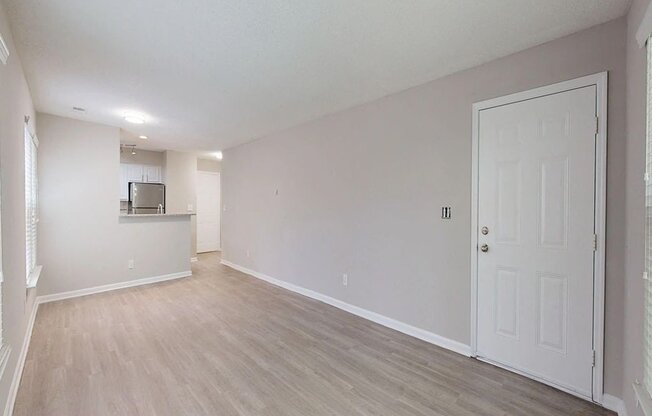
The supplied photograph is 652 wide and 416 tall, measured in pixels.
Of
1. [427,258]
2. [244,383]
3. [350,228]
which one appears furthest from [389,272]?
[244,383]

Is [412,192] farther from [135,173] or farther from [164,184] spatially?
[135,173]

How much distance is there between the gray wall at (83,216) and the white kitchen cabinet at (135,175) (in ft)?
7.15

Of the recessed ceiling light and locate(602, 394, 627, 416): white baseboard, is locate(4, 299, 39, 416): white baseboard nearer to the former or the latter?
the recessed ceiling light

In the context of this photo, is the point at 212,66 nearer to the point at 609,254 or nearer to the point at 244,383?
the point at 244,383

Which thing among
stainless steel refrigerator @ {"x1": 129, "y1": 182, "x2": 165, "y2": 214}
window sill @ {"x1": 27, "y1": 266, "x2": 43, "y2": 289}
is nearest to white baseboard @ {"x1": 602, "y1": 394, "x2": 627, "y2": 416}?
window sill @ {"x1": 27, "y1": 266, "x2": 43, "y2": 289}

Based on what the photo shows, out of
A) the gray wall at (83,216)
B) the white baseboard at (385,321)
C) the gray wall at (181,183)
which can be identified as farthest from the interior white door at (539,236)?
the gray wall at (181,183)

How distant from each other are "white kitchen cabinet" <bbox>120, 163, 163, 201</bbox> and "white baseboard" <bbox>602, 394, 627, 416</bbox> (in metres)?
7.70

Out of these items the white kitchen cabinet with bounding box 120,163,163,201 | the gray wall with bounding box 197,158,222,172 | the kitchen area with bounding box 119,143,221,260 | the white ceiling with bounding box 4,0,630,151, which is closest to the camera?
the white ceiling with bounding box 4,0,630,151

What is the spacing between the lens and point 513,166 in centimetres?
233

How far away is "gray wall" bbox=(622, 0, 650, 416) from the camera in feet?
5.08

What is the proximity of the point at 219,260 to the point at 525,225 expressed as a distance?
6154mm

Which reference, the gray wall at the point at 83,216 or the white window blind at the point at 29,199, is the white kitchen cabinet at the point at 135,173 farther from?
the white window blind at the point at 29,199

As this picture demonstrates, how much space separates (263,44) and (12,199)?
216 centimetres

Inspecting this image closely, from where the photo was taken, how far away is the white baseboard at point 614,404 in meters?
1.82
